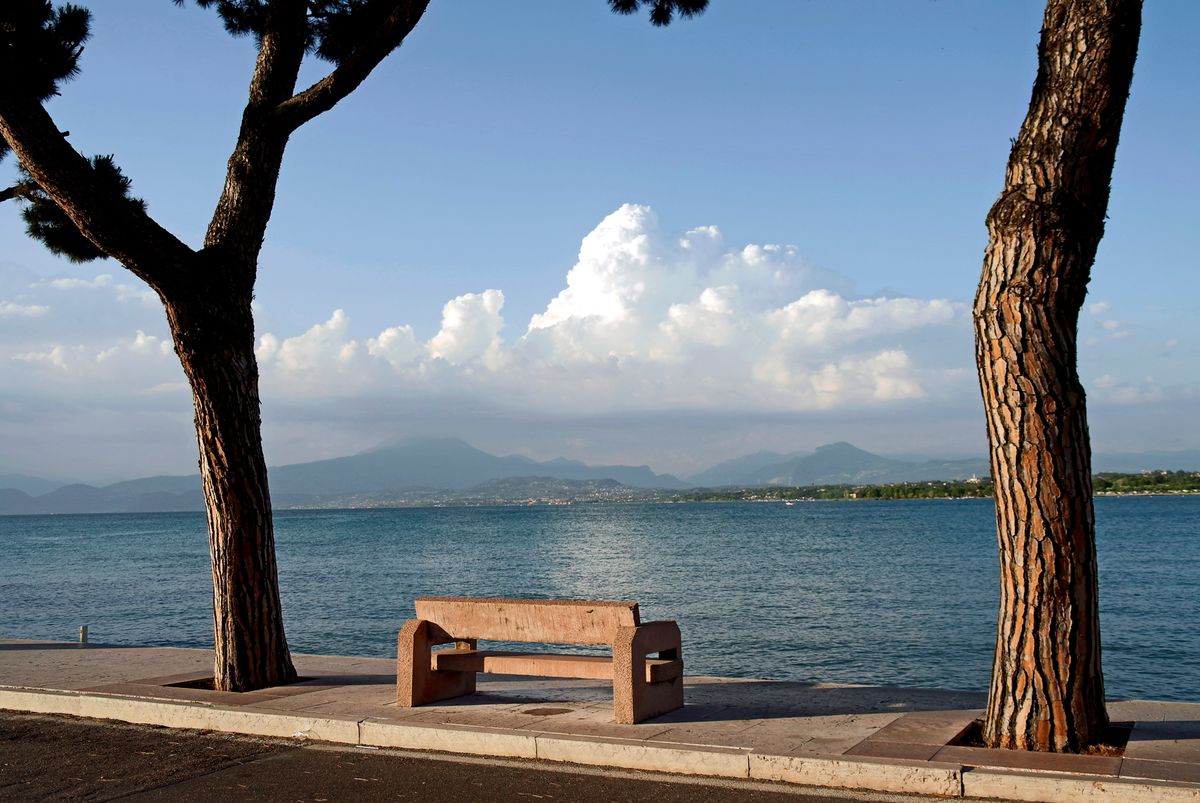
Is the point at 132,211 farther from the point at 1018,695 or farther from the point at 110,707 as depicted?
the point at 1018,695

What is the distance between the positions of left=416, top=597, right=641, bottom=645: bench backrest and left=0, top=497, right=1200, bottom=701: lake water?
8.31 meters

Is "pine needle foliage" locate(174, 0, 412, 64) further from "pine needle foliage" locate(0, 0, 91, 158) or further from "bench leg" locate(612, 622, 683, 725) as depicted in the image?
"bench leg" locate(612, 622, 683, 725)

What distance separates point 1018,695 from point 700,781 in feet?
6.33

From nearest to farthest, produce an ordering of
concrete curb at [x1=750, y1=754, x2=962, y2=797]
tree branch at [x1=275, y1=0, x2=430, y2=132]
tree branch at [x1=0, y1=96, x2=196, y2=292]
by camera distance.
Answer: concrete curb at [x1=750, y1=754, x2=962, y2=797] < tree branch at [x1=0, y1=96, x2=196, y2=292] < tree branch at [x1=275, y1=0, x2=430, y2=132]

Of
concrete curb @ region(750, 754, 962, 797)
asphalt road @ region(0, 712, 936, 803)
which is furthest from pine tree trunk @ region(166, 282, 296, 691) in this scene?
concrete curb @ region(750, 754, 962, 797)

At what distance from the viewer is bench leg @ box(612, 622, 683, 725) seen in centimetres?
744

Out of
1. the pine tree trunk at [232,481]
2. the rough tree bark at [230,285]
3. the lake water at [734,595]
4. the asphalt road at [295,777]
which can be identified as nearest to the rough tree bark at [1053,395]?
the asphalt road at [295,777]

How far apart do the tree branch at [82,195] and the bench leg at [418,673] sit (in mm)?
3328

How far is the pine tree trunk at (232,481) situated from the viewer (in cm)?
908

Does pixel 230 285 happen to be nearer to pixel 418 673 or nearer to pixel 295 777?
pixel 418 673

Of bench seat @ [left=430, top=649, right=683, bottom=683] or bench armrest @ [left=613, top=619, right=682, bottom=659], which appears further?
bench seat @ [left=430, top=649, right=683, bottom=683]

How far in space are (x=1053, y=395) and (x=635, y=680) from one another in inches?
124

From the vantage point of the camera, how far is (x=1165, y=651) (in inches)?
768

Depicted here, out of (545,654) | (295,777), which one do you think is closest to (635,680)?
(545,654)
